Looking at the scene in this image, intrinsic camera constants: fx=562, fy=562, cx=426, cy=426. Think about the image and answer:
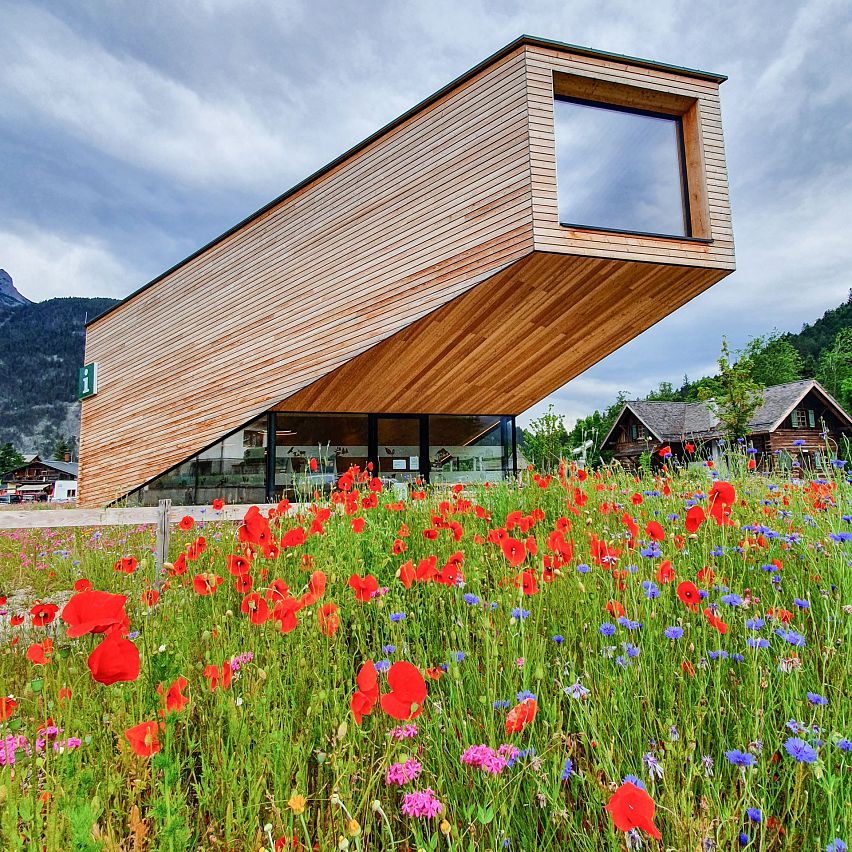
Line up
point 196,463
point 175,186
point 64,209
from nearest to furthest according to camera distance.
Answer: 1. point 196,463
2. point 175,186
3. point 64,209

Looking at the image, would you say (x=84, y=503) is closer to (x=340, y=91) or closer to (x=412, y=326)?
(x=412, y=326)

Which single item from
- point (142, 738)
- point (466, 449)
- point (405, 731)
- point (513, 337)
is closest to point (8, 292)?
point (466, 449)

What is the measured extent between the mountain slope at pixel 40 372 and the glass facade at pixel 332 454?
117367 mm

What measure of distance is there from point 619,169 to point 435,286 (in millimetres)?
3441

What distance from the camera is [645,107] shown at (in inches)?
358

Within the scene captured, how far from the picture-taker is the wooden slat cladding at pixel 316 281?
860 centimetres

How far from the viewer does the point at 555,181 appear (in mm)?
8125

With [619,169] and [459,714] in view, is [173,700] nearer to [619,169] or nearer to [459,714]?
[459,714]

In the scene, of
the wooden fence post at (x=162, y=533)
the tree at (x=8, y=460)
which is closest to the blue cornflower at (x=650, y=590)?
the wooden fence post at (x=162, y=533)

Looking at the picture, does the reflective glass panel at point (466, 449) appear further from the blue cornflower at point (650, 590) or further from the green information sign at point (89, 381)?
the blue cornflower at point (650, 590)

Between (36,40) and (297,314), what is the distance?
33.3 metres

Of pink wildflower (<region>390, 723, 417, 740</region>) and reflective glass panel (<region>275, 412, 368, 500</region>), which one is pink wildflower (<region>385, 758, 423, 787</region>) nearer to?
pink wildflower (<region>390, 723, 417, 740</region>)

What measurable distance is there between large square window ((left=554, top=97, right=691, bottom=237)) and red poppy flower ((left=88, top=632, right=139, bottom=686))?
27.7 feet

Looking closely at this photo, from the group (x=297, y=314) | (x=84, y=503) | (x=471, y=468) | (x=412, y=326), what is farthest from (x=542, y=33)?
(x=84, y=503)
